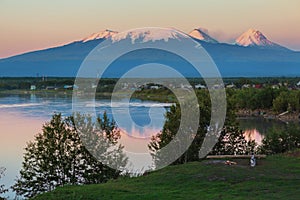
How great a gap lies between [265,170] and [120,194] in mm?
4724

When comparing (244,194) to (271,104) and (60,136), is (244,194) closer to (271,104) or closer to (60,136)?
(60,136)

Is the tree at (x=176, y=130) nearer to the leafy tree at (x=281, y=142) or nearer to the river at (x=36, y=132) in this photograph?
the river at (x=36, y=132)

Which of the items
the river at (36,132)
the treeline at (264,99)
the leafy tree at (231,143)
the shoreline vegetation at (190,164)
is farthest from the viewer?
the treeline at (264,99)

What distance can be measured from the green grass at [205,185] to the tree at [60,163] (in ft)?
11.6

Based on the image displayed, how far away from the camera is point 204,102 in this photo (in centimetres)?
2306

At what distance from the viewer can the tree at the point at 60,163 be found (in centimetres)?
1694

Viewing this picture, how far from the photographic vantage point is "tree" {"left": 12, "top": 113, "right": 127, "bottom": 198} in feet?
55.6

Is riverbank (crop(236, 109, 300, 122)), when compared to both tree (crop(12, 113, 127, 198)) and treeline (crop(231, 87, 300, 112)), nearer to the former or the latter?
Answer: treeline (crop(231, 87, 300, 112))

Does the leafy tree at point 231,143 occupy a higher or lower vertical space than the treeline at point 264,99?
lower

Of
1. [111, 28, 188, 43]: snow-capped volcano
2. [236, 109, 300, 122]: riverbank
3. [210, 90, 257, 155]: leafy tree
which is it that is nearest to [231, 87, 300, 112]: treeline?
[236, 109, 300, 122]: riverbank

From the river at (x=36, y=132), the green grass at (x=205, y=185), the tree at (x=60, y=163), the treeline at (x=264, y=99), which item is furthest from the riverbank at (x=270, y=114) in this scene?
the green grass at (x=205, y=185)

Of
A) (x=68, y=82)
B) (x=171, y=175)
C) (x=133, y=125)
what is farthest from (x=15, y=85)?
(x=171, y=175)

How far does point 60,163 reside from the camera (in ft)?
57.3

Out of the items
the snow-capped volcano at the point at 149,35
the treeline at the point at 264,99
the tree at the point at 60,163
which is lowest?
the tree at the point at 60,163
